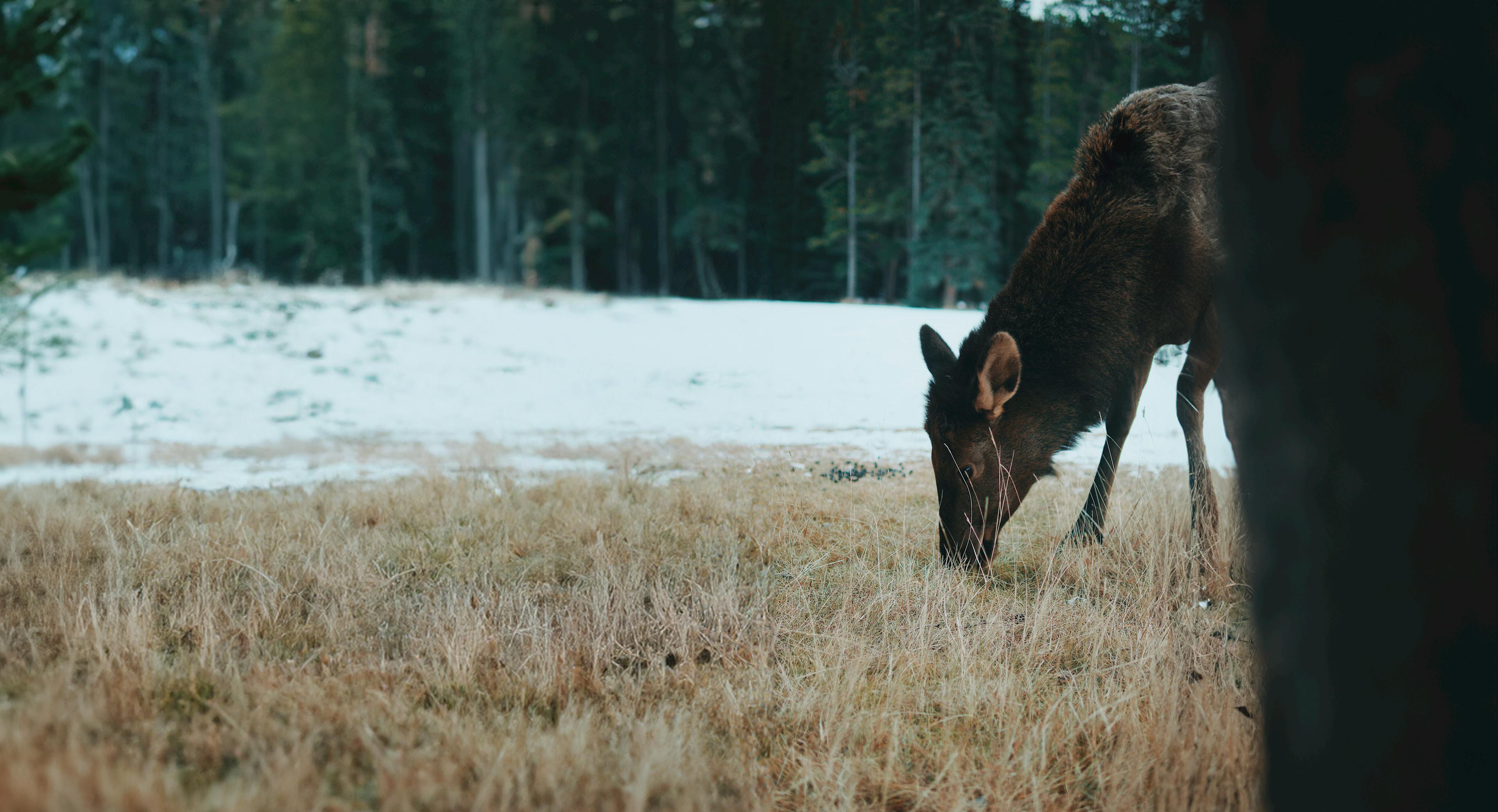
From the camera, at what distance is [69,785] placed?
1.38 m

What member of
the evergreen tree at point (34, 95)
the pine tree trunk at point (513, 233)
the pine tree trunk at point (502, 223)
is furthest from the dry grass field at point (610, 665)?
the pine tree trunk at point (502, 223)

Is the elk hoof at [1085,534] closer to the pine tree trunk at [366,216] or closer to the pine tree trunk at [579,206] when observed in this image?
the pine tree trunk at [579,206]

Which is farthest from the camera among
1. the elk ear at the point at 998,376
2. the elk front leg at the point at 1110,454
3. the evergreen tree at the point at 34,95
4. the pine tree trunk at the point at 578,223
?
the pine tree trunk at the point at 578,223

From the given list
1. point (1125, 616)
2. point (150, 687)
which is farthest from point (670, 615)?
point (1125, 616)

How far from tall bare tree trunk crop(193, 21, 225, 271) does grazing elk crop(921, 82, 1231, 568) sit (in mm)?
26323

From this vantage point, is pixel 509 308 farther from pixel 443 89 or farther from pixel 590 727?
pixel 590 727

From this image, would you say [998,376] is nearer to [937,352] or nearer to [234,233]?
[937,352]

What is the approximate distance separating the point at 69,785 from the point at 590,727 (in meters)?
1.19

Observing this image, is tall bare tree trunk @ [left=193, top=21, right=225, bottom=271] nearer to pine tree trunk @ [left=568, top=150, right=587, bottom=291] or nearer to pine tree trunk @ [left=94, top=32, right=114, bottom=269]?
pine tree trunk @ [left=94, top=32, right=114, bottom=269]

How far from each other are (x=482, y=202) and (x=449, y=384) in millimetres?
14389

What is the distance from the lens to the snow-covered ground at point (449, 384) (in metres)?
6.86

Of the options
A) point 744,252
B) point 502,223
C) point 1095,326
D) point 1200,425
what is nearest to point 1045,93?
point 744,252

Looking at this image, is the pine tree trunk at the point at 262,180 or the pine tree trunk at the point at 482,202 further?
the pine tree trunk at the point at 262,180

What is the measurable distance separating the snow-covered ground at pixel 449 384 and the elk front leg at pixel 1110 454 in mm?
226
